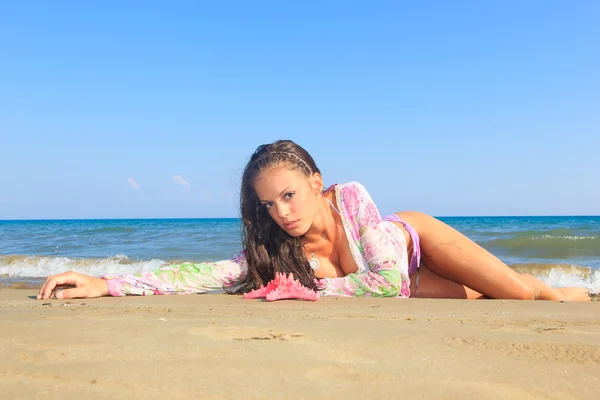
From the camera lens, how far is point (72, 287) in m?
4.26

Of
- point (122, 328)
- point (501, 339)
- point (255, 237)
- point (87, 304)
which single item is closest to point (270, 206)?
point (255, 237)

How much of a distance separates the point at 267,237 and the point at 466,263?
163cm

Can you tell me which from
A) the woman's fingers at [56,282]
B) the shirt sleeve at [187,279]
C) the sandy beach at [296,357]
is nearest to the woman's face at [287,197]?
the shirt sleeve at [187,279]

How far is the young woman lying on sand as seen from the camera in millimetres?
3928

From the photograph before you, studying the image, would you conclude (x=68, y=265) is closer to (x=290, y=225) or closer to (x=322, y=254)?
(x=322, y=254)

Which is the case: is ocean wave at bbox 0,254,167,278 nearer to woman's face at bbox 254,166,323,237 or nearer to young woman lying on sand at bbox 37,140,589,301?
young woman lying on sand at bbox 37,140,589,301

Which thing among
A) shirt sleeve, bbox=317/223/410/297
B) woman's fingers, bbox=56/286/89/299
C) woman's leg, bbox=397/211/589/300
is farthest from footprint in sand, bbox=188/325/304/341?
woman's leg, bbox=397/211/589/300

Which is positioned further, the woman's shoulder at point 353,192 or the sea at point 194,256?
the sea at point 194,256

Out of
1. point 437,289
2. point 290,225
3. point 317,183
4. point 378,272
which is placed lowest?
point 437,289

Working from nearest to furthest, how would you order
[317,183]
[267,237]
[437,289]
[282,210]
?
[282,210]
[317,183]
[267,237]
[437,289]

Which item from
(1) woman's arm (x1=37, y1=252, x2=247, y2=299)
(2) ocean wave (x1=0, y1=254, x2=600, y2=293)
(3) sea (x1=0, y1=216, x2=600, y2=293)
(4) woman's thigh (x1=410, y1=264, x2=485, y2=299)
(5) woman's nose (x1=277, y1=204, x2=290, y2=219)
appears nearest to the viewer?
(5) woman's nose (x1=277, y1=204, x2=290, y2=219)

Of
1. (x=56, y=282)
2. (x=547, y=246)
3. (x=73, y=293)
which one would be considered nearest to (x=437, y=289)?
(x=73, y=293)

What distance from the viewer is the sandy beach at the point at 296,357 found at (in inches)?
56.7

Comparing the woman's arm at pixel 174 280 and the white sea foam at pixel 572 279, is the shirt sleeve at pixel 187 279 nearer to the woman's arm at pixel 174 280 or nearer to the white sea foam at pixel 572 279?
the woman's arm at pixel 174 280
